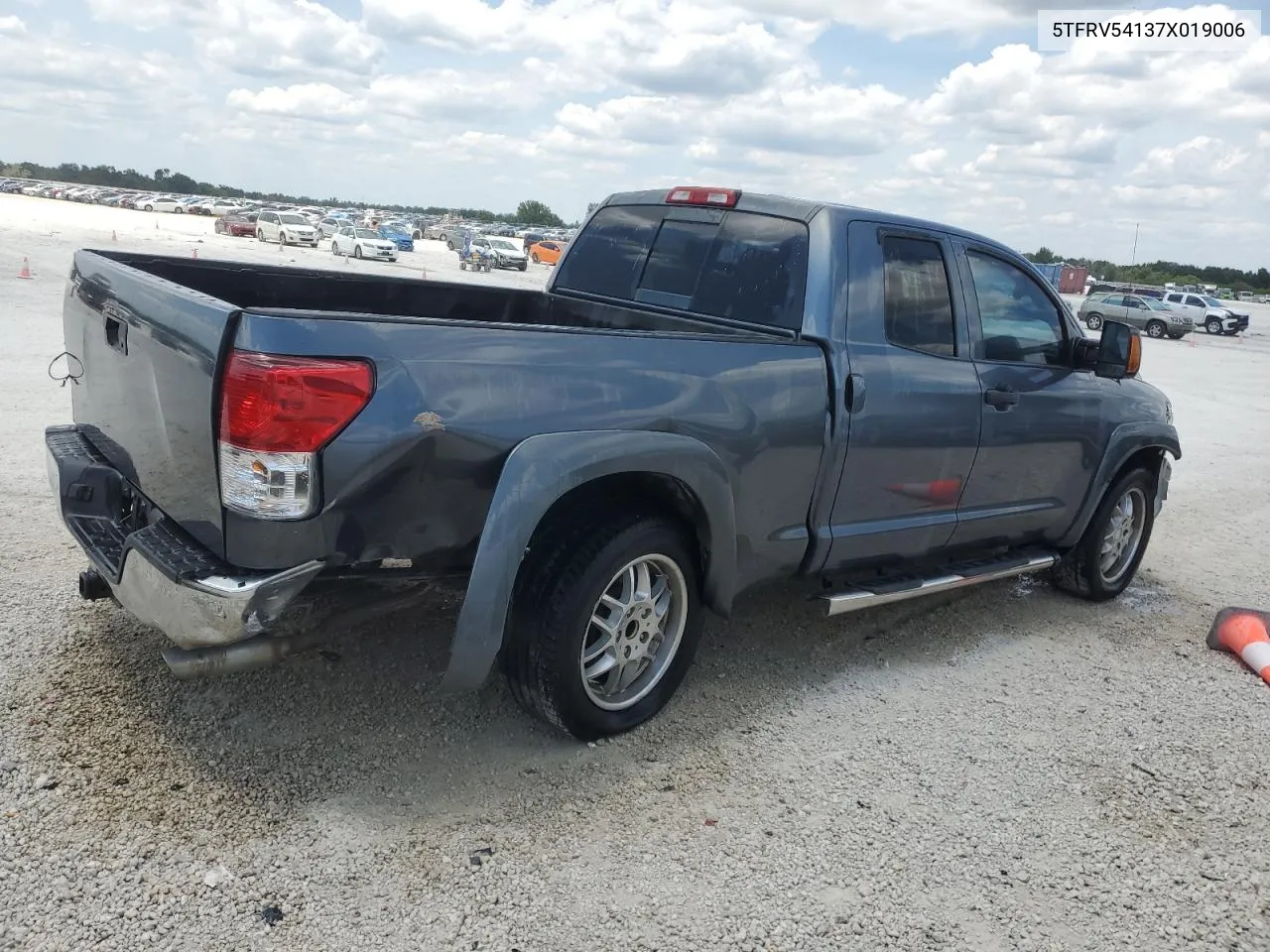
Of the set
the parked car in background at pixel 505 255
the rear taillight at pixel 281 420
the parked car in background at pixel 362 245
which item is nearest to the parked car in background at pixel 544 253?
the parked car in background at pixel 505 255

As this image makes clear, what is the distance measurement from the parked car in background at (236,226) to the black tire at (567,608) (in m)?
52.7

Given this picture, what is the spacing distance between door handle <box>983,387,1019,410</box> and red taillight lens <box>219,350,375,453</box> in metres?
2.96

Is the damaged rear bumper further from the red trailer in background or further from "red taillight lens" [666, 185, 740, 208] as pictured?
the red trailer in background

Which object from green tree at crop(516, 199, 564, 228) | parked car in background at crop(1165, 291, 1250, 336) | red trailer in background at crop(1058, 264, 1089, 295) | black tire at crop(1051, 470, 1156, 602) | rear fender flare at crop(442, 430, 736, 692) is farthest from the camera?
green tree at crop(516, 199, 564, 228)

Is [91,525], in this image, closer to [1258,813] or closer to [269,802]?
[269,802]

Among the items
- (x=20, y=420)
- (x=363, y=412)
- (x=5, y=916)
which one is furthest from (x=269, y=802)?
(x=20, y=420)

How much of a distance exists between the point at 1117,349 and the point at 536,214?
455 ft

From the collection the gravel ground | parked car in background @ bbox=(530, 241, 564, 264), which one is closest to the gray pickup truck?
the gravel ground

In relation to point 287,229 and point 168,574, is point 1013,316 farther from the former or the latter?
point 287,229

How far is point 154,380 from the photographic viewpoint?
3.11 meters

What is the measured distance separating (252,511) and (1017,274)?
381 cm

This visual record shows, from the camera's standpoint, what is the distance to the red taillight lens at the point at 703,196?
4.45m

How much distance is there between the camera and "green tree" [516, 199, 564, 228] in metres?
136

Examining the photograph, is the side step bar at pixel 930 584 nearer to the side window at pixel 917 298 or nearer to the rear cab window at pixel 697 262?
the side window at pixel 917 298
